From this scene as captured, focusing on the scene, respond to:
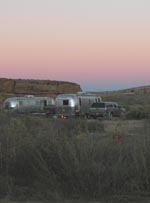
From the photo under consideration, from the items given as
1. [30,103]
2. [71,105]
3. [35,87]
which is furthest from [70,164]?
[35,87]

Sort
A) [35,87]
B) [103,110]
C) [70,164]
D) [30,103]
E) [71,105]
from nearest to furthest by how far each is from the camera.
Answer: [70,164] → [71,105] → [103,110] → [30,103] → [35,87]

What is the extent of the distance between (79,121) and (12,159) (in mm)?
1694

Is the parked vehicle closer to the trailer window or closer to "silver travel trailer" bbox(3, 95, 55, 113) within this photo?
the trailer window

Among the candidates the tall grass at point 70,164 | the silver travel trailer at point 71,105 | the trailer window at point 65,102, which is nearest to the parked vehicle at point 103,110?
the silver travel trailer at point 71,105

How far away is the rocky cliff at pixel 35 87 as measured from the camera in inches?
4523

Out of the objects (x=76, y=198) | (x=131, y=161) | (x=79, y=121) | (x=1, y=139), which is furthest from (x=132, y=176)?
(x=1, y=139)

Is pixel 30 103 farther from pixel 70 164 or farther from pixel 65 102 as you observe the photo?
pixel 70 164

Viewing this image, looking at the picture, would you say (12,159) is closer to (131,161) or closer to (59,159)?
(59,159)

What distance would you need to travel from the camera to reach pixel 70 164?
9.30 metres

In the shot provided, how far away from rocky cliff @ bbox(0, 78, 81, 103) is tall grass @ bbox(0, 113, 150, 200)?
103 meters

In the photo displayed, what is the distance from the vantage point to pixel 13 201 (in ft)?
29.5

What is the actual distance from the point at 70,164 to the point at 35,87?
4297 inches

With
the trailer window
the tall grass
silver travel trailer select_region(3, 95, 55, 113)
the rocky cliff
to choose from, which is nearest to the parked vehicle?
the trailer window

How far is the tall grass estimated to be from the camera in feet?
30.1
